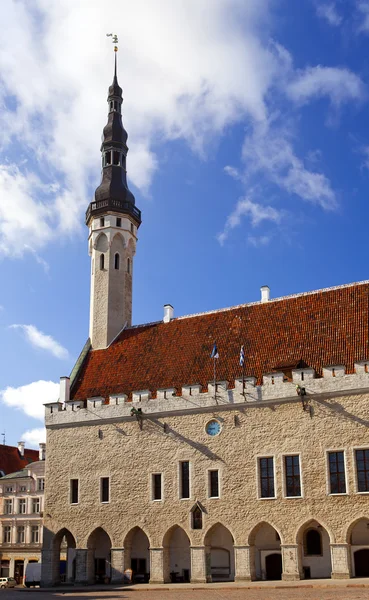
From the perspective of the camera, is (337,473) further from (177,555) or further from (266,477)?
(177,555)

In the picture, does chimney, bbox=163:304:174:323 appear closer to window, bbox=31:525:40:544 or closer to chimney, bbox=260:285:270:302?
chimney, bbox=260:285:270:302

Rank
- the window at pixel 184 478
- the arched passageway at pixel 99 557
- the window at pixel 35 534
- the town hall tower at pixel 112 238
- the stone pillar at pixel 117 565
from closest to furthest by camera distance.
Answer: the window at pixel 184 478 → the stone pillar at pixel 117 565 → the arched passageway at pixel 99 557 → the town hall tower at pixel 112 238 → the window at pixel 35 534

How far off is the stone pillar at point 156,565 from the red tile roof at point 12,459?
25079 mm

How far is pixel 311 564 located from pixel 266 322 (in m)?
10.4

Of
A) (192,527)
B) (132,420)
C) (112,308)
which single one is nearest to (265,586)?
(192,527)

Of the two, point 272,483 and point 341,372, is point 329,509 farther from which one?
point 341,372

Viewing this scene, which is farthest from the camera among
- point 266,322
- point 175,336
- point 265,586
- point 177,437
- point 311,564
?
point 175,336

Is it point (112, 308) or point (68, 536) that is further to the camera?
point (112, 308)

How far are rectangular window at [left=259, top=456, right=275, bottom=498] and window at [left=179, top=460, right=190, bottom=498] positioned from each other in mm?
3252

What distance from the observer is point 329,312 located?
3059 cm

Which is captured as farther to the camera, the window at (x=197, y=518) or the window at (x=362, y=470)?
the window at (x=197, y=518)

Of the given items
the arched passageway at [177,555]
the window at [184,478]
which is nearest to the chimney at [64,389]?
the window at [184,478]

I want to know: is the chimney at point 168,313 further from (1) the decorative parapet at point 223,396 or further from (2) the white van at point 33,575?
(2) the white van at point 33,575

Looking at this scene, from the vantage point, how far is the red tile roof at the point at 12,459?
5181cm
